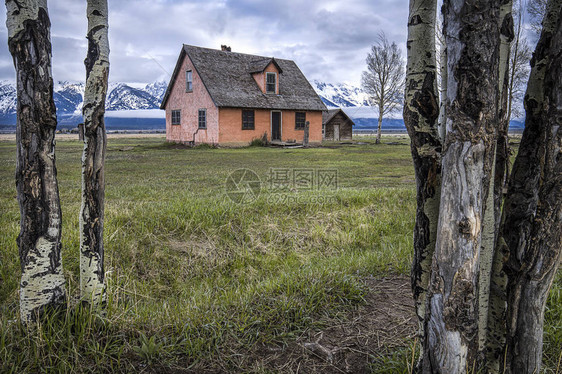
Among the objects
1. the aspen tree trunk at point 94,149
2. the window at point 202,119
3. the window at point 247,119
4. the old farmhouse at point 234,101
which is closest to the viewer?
the aspen tree trunk at point 94,149

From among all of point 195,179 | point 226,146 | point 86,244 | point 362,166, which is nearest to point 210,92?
point 226,146

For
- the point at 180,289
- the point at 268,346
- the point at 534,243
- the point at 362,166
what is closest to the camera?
the point at 534,243

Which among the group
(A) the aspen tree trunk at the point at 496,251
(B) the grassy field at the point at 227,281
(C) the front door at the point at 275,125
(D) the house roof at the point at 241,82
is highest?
(D) the house roof at the point at 241,82

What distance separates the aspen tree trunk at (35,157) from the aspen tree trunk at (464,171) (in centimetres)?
260

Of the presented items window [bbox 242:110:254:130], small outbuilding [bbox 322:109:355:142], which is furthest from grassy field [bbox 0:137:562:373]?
small outbuilding [bbox 322:109:355:142]

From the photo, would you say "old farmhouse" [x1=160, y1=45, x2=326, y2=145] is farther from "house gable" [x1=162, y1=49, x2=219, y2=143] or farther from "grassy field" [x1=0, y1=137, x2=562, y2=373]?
"grassy field" [x1=0, y1=137, x2=562, y2=373]

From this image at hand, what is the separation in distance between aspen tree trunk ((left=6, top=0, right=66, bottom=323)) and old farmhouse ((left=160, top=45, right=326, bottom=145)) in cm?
2137

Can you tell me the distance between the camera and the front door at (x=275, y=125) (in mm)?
27386

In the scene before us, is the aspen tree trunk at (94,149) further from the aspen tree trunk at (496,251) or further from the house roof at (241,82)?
the house roof at (241,82)

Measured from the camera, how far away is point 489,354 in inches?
94.3

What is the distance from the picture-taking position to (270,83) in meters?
27.5

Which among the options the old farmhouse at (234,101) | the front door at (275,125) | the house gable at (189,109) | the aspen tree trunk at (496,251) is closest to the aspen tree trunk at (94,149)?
the aspen tree trunk at (496,251)

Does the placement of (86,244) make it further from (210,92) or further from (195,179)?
(210,92)

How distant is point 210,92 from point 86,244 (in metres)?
22.1
